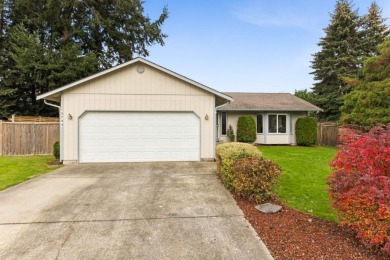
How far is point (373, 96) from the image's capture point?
15.5 meters

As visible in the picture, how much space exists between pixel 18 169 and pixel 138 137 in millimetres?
4519

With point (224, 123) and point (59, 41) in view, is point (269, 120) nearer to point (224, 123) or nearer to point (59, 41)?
point (224, 123)

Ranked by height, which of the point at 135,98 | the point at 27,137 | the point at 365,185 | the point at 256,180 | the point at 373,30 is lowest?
the point at 256,180

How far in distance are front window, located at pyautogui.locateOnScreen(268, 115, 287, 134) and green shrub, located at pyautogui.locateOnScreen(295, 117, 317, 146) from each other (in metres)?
1.03

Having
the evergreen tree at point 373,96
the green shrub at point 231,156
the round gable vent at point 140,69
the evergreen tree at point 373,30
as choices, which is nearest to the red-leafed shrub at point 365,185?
the green shrub at point 231,156

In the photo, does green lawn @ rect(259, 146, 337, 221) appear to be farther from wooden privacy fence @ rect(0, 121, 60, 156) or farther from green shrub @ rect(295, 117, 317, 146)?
wooden privacy fence @ rect(0, 121, 60, 156)

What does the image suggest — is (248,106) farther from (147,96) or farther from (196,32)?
(147,96)

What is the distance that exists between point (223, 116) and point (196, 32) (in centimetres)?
607

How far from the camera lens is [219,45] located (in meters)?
19.8

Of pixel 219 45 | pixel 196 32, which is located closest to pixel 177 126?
pixel 196 32

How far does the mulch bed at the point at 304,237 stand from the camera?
3.39 m

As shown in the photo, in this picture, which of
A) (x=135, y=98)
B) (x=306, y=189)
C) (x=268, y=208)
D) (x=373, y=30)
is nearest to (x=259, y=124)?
(x=135, y=98)

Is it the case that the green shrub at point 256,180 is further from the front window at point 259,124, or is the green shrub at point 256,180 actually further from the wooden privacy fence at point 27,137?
the front window at point 259,124

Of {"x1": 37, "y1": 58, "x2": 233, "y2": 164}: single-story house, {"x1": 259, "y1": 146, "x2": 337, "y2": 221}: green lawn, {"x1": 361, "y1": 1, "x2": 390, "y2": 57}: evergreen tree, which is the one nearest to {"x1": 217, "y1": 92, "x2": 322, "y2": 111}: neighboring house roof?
{"x1": 37, "y1": 58, "x2": 233, "y2": 164}: single-story house
